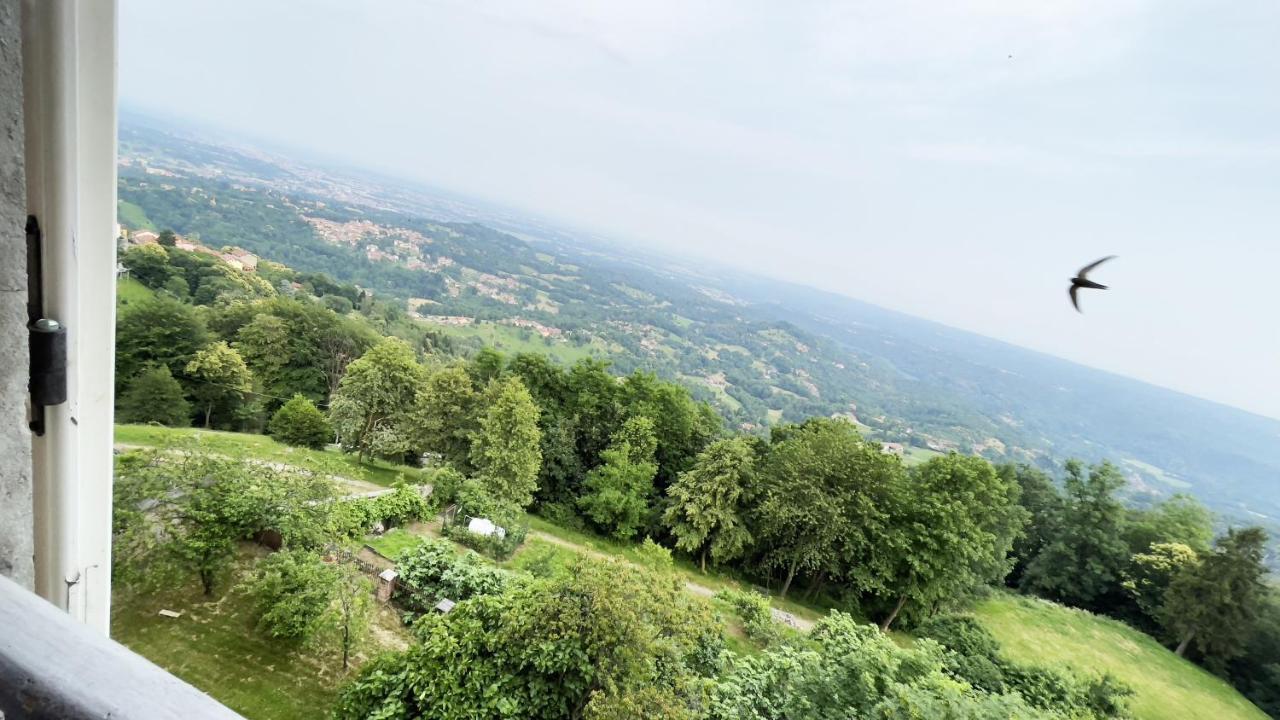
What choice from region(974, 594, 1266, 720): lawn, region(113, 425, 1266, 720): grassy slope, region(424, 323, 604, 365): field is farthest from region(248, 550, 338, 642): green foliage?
region(424, 323, 604, 365): field

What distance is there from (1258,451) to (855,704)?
54792mm

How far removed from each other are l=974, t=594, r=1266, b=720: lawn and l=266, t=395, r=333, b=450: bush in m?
24.7

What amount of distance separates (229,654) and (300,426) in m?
14.0

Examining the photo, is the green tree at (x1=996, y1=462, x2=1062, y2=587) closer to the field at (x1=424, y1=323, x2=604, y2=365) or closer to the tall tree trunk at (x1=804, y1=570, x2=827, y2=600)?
the tall tree trunk at (x1=804, y1=570, x2=827, y2=600)

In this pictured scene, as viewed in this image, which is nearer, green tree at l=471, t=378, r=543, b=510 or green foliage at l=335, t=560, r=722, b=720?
green foliage at l=335, t=560, r=722, b=720

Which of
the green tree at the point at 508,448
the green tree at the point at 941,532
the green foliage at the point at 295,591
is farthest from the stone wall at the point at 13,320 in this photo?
the green tree at the point at 941,532

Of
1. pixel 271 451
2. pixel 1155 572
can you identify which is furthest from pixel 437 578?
pixel 1155 572

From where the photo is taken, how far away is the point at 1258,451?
41031 mm

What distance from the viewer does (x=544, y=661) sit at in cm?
754

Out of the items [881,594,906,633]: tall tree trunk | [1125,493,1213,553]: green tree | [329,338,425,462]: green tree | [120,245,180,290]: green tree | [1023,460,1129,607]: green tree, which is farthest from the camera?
[120,245,180,290]: green tree

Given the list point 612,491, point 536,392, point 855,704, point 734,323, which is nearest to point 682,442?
point 612,491

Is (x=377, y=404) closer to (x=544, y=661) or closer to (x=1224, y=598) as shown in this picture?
(x=544, y=661)

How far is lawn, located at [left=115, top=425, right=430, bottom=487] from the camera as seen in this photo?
11.2 meters

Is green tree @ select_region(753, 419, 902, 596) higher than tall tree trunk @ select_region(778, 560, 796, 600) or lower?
higher
